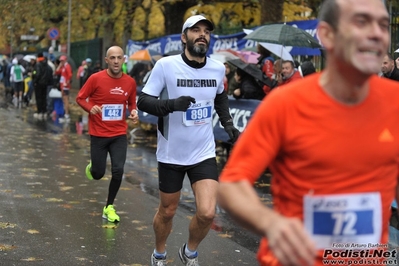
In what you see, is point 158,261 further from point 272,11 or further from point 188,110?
point 272,11

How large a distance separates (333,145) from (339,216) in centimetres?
27

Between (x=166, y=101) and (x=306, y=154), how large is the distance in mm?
3505

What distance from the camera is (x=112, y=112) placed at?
971 centimetres

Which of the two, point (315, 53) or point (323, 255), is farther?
point (315, 53)

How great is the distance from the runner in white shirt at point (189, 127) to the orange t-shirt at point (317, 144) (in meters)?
3.54

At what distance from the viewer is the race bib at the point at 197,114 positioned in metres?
6.86

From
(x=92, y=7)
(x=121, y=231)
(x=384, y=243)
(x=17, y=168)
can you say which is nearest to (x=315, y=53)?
(x=17, y=168)

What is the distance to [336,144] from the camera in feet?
10.2

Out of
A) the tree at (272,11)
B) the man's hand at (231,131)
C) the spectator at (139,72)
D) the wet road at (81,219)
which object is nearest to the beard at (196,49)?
the man's hand at (231,131)

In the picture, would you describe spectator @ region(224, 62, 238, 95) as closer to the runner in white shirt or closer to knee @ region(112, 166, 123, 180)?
knee @ region(112, 166, 123, 180)

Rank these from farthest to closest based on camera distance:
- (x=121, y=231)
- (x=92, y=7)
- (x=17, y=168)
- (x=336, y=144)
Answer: (x=92, y=7) < (x=17, y=168) < (x=121, y=231) < (x=336, y=144)

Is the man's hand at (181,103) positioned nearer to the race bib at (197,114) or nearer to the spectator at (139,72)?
the race bib at (197,114)

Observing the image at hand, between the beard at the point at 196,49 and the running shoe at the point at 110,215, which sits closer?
the beard at the point at 196,49

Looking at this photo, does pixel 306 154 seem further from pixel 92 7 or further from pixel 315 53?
pixel 92 7
